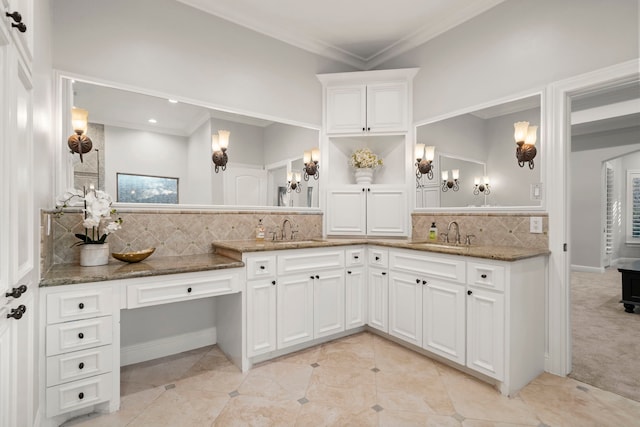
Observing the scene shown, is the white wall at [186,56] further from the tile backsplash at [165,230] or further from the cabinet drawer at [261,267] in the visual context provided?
the cabinet drawer at [261,267]

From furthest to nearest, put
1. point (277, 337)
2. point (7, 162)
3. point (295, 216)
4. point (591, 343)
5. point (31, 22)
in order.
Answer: point (295, 216), point (591, 343), point (277, 337), point (31, 22), point (7, 162)

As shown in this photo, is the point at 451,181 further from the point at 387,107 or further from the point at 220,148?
the point at 220,148

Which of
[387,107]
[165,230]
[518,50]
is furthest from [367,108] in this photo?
[165,230]

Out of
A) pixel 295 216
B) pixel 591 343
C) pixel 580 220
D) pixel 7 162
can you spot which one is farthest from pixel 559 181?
pixel 580 220

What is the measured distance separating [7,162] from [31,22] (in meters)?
0.78

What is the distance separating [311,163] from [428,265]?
162 cm

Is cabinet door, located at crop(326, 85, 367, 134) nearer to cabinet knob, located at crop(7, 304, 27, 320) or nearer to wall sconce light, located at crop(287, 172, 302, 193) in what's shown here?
wall sconce light, located at crop(287, 172, 302, 193)

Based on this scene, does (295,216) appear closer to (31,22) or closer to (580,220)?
(31,22)

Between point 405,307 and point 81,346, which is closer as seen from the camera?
point 81,346

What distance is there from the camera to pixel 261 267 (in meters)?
2.48

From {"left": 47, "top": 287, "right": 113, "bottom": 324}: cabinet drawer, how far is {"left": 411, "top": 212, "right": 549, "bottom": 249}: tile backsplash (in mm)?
2707

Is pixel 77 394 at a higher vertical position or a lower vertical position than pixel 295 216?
lower

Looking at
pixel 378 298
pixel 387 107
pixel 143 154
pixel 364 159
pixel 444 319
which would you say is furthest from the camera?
pixel 364 159

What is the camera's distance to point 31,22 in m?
1.46
